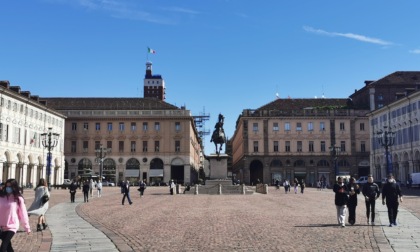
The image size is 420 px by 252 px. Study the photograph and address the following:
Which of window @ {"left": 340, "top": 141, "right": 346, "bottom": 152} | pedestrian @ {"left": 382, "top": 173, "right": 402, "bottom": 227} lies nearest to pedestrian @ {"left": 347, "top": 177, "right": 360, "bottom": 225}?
pedestrian @ {"left": 382, "top": 173, "right": 402, "bottom": 227}

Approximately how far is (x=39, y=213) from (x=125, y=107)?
2999 inches

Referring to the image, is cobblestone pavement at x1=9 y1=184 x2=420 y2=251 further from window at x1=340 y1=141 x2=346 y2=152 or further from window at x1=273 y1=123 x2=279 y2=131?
window at x1=340 y1=141 x2=346 y2=152

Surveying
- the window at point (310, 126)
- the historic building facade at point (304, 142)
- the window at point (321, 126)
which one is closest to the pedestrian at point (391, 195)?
the historic building facade at point (304, 142)

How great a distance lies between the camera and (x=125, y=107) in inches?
A: 3565

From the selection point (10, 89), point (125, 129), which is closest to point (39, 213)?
point (10, 89)

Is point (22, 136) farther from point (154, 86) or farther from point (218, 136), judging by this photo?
point (154, 86)

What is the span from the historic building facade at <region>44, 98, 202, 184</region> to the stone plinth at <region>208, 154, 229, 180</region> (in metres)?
38.8

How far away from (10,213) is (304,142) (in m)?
86.9

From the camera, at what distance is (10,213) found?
8836mm

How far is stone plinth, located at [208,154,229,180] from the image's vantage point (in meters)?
46.0

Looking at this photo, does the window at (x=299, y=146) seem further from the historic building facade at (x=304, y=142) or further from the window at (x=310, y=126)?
the window at (x=310, y=126)

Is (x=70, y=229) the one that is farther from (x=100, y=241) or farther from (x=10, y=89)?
(x=10, y=89)

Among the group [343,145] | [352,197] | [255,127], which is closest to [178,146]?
[255,127]

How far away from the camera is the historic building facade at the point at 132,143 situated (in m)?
86.2
